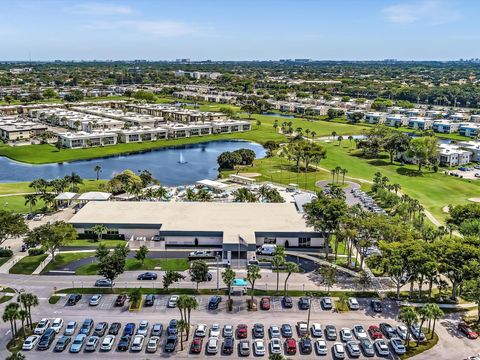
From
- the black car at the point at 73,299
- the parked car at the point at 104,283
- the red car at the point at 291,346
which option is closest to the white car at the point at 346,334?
the red car at the point at 291,346

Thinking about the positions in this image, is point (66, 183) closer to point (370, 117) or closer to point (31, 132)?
point (31, 132)

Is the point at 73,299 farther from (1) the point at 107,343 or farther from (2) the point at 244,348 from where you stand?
(2) the point at 244,348

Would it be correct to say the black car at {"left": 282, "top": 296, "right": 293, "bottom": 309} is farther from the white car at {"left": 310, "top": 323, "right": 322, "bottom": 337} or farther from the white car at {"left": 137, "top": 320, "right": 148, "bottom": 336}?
the white car at {"left": 137, "top": 320, "right": 148, "bottom": 336}

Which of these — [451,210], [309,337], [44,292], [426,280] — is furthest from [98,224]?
[451,210]

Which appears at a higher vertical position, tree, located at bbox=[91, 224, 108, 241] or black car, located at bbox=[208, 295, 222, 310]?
tree, located at bbox=[91, 224, 108, 241]

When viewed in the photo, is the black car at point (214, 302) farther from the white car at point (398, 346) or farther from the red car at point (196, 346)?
the white car at point (398, 346)

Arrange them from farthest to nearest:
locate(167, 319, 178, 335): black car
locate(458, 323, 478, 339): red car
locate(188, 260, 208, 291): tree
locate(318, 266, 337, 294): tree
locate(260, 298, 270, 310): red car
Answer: locate(318, 266, 337, 294): tree, locate(188, 260, 208, 291): tree, locate(260, 298, 270, 310): red car, locate(458, 323, 478, 339): red car, locate(167, 319, 178, 335): black car

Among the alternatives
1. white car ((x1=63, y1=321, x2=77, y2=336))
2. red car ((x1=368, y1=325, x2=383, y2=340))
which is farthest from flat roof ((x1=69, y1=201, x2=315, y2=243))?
white car ((x1=63, y1=321, x2=77, y2=336))
